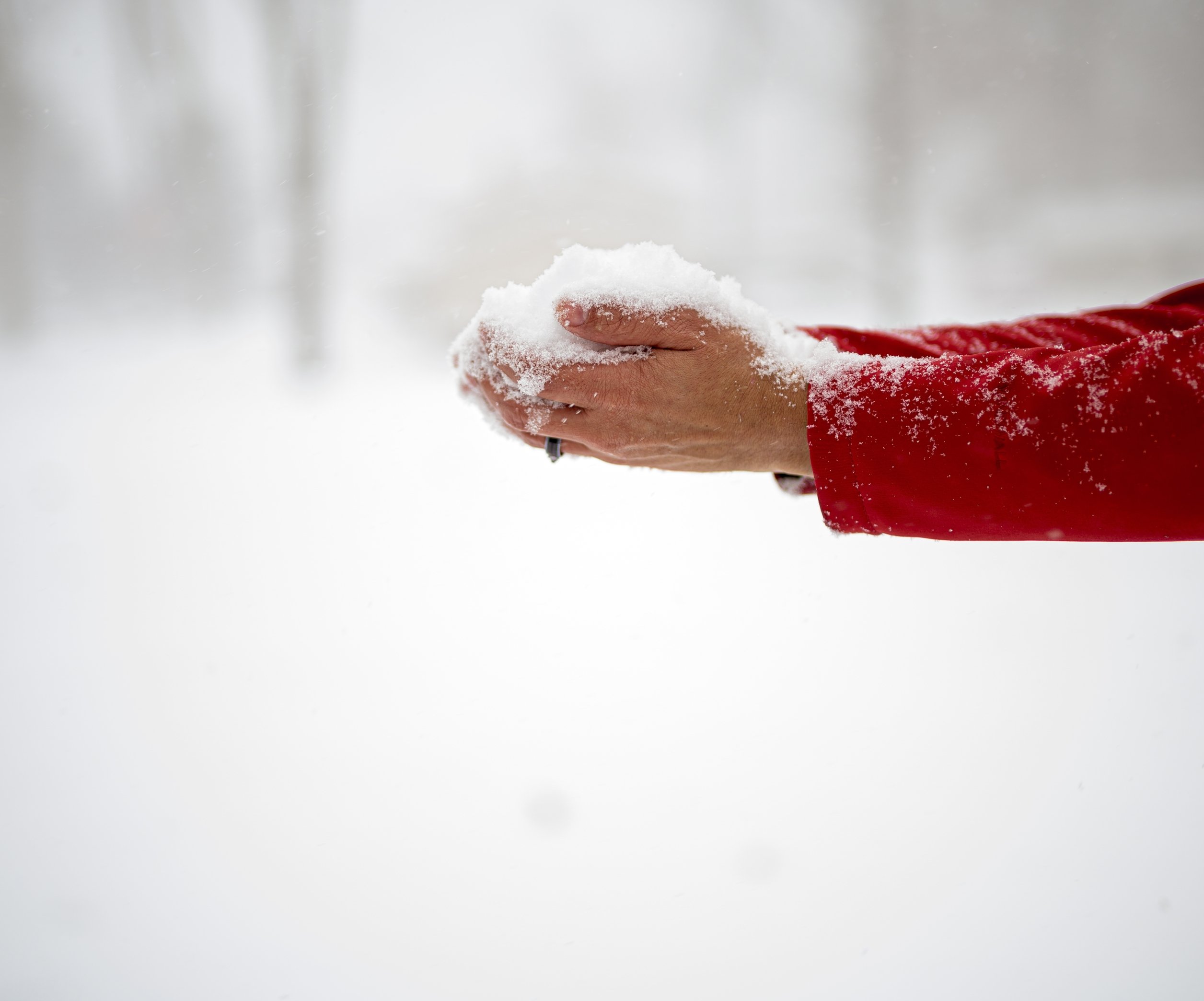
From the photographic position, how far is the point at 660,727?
992 mm

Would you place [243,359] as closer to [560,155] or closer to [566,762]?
[560,155]

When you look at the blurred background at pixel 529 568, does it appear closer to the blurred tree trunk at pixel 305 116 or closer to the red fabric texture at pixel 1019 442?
the blurred tree trunk at pixel 305 116

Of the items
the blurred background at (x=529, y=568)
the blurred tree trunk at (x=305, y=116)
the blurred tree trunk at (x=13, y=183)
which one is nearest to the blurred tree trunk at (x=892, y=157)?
the blurred background at (x=529, y=568)

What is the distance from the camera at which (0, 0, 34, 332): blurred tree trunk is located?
101 cm

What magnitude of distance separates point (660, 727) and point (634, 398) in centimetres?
63

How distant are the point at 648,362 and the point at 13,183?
1.15 m

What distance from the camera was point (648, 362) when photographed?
491 mm

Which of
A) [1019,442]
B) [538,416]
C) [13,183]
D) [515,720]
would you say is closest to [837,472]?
[1019,442]

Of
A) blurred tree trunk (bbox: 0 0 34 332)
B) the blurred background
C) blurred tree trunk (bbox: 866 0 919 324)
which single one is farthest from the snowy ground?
blurred tree trunk (bbox: 866 0 919 324)

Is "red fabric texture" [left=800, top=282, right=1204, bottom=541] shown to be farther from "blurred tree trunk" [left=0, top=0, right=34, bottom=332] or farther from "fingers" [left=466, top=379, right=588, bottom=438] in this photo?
"blurred tree trunk" [left=0, top=0, right=34, bottom=332]

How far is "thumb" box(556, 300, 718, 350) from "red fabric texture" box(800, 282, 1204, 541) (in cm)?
9

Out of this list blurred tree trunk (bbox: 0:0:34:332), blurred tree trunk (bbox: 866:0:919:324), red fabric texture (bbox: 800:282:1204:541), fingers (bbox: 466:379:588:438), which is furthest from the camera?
blurred tree trunk (bbox: 866:0:919:324)

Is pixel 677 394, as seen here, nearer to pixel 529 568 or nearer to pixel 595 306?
pixel 595 306

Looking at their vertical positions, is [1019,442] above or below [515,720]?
above
